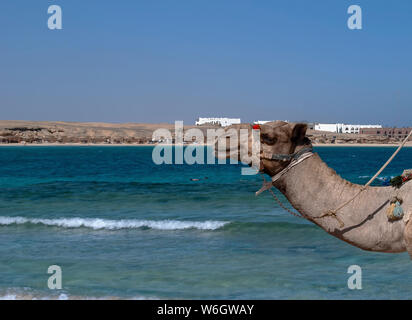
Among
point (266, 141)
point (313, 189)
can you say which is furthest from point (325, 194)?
point (266, 141)

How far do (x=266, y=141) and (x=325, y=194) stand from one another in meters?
0.63

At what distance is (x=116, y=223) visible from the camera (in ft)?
56.9

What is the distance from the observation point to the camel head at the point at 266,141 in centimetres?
385

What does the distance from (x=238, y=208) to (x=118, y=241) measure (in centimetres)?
800

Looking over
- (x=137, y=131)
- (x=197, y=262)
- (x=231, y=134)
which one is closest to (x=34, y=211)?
(x=197, y=262)

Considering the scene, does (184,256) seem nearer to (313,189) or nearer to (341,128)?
(313,189)

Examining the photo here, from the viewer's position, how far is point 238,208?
21.2 meters

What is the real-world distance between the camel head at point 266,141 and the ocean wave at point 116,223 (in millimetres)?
12434

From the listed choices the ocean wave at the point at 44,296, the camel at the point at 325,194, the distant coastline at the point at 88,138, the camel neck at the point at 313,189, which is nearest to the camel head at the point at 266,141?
the camel at the point at 325,194

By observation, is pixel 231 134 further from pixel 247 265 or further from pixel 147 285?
pixel 247 265

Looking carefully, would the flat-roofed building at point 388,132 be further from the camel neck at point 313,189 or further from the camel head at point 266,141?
the camel head at point 266,141

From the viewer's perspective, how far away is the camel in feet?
12.7

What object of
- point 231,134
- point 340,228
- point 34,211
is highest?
point 231,134

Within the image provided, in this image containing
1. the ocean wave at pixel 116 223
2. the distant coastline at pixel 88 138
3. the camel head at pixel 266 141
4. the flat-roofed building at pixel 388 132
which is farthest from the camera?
the distant coastline at pixel 88 138
